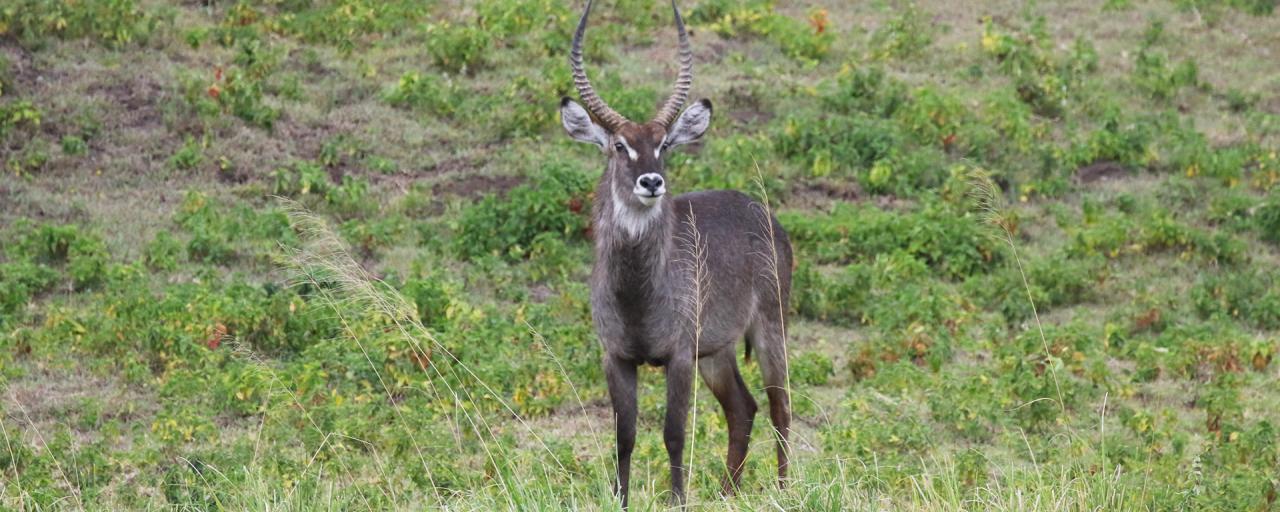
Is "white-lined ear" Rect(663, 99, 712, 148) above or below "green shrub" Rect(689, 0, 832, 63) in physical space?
above

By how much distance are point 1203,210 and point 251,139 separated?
312 inches

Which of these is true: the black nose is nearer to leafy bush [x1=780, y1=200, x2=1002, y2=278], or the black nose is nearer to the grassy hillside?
the grassy hillside

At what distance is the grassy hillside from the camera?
8.00m

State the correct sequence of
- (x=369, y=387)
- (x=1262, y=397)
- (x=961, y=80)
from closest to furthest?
(x=369, y=387)
(x=1262, y=397)
(x=961, y=80)

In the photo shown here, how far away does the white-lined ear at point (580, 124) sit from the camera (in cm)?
816

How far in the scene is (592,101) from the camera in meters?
8.20

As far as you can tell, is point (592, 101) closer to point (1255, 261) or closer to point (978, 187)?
point (978, 187)

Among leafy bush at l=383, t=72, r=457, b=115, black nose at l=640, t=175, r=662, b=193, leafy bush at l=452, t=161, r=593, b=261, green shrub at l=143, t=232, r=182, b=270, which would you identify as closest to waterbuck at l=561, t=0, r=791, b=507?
black nose at l=640, t=175, r=662, b=193

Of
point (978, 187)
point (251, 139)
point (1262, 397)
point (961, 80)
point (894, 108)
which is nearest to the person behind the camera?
point (978, 187)

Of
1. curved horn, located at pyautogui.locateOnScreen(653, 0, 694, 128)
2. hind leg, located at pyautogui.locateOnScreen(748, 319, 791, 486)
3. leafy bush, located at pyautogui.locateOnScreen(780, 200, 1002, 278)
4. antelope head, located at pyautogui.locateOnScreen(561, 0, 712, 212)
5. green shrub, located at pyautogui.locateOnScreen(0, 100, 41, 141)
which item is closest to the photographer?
antelope head, located at pyautogui.locateOnScreen(561, 0, 712, 212)

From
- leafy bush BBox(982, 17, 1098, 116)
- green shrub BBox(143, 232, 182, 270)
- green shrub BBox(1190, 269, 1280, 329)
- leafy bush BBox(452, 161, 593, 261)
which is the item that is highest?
green shrub BBox(143, 232, 182, 270)

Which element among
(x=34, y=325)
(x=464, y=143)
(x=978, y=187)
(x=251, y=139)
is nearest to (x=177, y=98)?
(x=251, y=139)

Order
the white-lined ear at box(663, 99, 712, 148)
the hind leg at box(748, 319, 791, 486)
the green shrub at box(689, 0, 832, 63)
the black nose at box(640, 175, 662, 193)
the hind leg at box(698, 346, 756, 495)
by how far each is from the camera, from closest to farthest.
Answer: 1. the black nose at box(640, 175, 662, 193)
2. the white-lined ear at box(663, 99, 712, 148)
3. the hind leg at box(698, 346, 756, 495)
4. the hind leg at box(748, 319, 791, 486)
5. the green shrub at box(689, 0, 832, 63)

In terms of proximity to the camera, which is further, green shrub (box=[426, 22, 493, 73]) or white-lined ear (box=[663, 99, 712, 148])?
green shrub (box=[426, 22, 493, 73])
